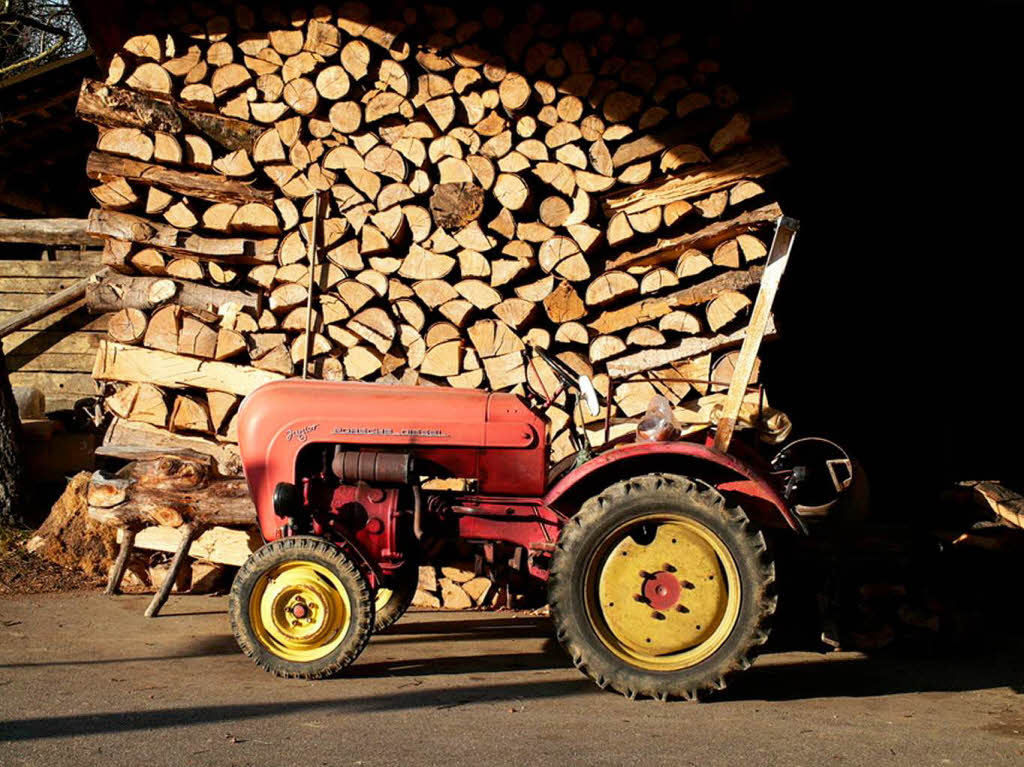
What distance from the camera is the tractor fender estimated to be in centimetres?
424

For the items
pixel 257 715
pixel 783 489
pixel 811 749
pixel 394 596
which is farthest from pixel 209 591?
pixel 811 749

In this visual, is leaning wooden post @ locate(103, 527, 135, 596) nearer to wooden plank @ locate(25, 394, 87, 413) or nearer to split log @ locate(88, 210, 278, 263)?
split log @ locate(88, 210, 278, 263)

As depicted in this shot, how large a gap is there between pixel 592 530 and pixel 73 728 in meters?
1.99

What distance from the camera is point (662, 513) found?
417cm

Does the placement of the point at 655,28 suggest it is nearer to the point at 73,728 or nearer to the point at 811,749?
the point at 811,749

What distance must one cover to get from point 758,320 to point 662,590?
117 cm

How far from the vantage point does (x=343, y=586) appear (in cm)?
425

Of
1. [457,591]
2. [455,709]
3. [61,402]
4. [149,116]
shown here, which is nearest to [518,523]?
[455,709]

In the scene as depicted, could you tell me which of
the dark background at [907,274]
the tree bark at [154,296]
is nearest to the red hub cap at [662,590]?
the tree bark at [154,296]

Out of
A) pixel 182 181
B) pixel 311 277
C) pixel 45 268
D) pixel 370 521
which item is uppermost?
pixel 182 181

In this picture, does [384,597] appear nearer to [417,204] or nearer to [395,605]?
[395,605]

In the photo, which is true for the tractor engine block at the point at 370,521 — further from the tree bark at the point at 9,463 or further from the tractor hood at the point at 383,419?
the tree bark at the point at 9,463

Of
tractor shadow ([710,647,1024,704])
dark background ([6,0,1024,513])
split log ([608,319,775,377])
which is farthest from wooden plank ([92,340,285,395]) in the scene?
dark background ([6,0,1024,513])

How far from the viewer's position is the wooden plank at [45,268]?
30.5ft
